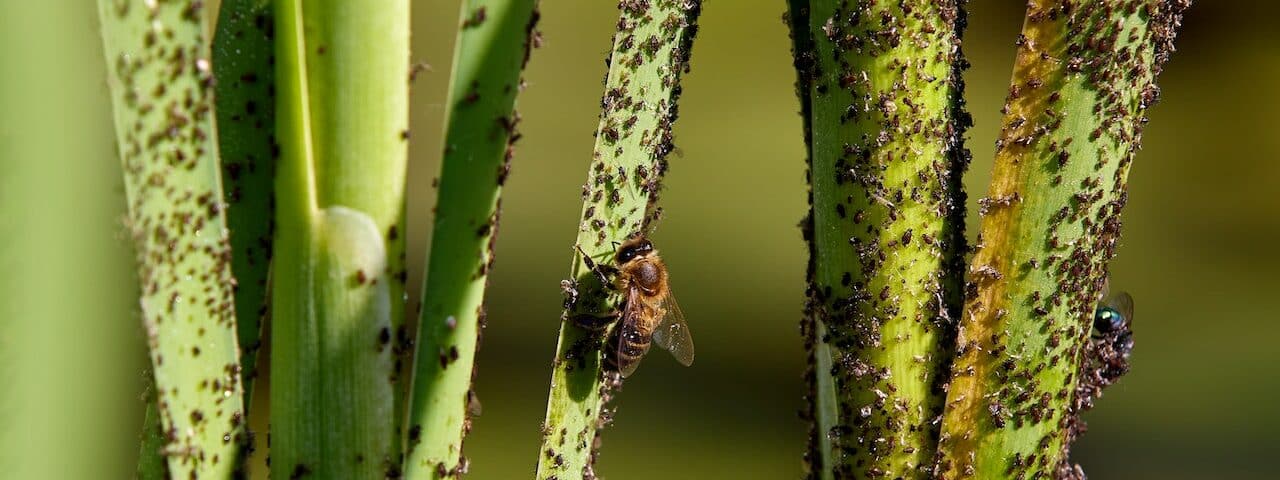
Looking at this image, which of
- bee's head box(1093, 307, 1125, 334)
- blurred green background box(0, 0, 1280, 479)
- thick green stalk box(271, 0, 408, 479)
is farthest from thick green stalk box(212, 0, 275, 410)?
blurred green background box(0, 0, 1280, 479)

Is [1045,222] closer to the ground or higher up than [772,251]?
closer to the ground

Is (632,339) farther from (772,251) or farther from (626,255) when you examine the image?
(772,251)

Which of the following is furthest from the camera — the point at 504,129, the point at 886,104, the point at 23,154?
the point at 886,104

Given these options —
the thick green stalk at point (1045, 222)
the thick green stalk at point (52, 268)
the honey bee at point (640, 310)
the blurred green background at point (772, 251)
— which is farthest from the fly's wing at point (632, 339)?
the blurred green background at point (772, 251)

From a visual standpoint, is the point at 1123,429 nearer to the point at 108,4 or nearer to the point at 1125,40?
the point at 1125,40

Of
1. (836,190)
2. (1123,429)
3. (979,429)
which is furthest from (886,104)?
(1123,429)

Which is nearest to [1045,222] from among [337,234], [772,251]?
[337,234]
